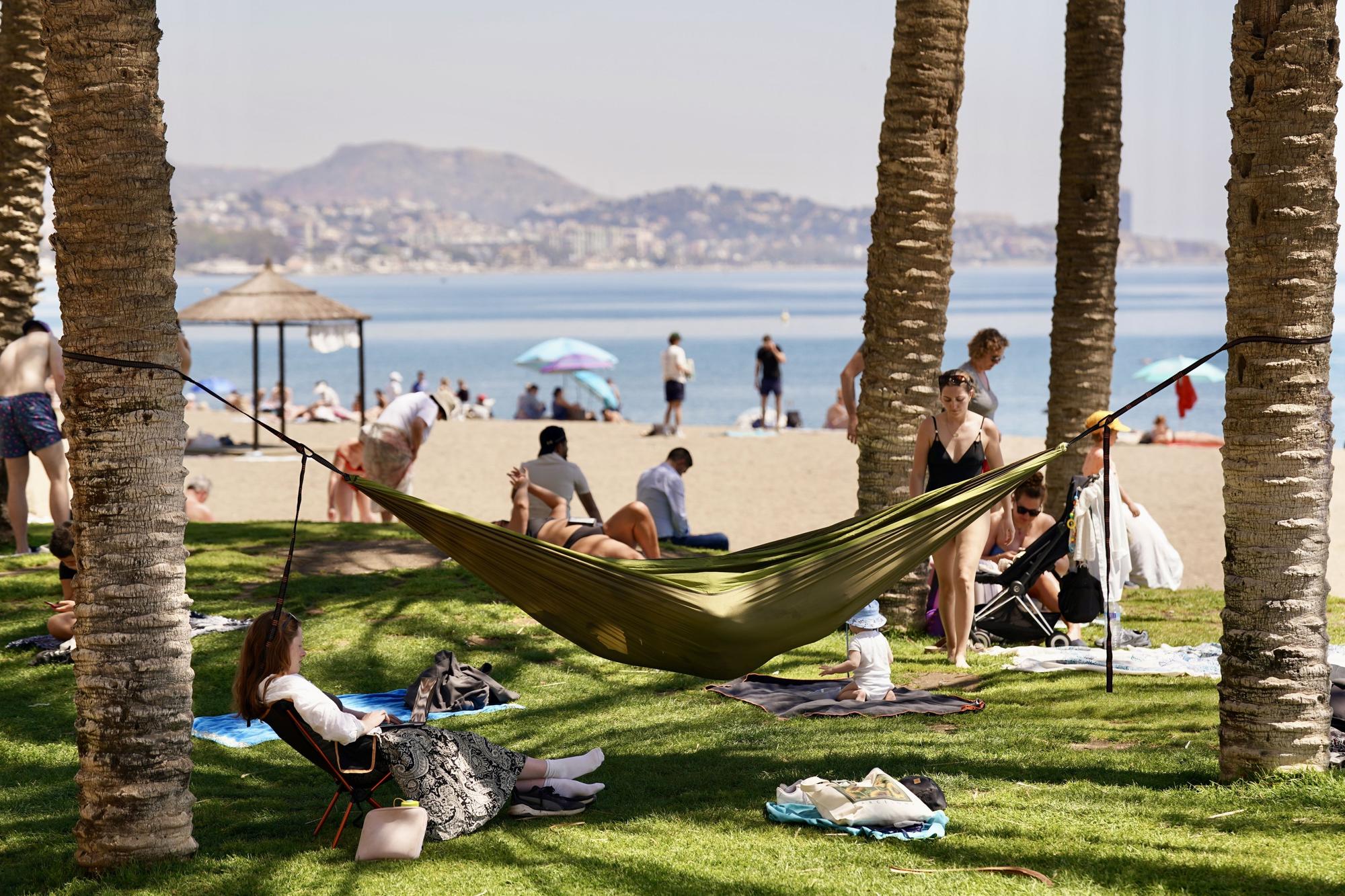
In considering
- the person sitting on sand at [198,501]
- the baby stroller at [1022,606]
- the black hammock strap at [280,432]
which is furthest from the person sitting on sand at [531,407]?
the black hammock strap at [280,432]

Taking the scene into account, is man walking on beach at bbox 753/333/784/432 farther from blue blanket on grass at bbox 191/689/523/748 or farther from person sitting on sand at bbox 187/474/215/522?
blue blanket on grass at bbox 191/689/523/748

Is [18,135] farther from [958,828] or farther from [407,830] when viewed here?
[958,828]

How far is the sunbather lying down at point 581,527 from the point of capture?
7.28 m

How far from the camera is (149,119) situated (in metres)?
3.69

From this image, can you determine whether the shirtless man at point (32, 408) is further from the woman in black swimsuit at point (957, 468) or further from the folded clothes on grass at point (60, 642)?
the woman in black swimsuit at point (957, 468)

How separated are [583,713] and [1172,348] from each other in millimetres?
68248

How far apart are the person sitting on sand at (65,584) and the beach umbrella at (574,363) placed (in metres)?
20.2

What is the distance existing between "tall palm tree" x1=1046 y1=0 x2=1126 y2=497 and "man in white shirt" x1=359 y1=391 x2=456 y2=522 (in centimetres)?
384

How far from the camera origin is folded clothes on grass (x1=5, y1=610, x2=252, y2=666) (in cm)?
604

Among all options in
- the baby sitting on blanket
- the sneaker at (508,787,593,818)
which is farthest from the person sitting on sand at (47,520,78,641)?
the baby sitting on blanket

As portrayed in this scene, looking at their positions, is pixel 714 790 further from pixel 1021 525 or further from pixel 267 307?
pixel 267 307

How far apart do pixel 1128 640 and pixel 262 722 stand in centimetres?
405

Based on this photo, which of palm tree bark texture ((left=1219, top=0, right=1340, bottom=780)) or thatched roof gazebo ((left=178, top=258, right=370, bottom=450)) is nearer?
palm tree bark texture ((left=1219, top=0, right=1340, bottom=780))

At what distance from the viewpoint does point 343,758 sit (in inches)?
154
